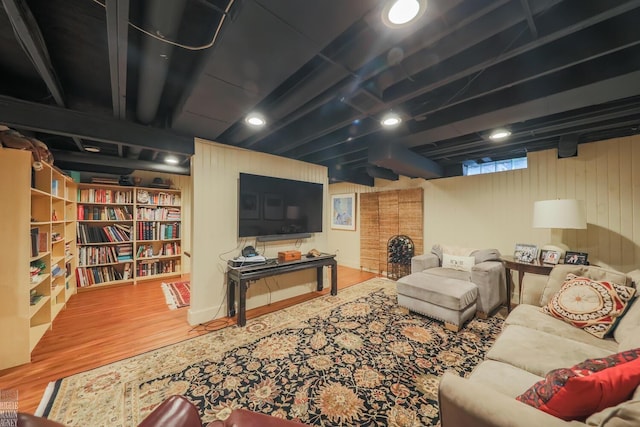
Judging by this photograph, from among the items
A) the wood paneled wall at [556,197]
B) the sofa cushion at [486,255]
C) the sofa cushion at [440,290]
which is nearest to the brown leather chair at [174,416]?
the sofa cushion at [440,290]

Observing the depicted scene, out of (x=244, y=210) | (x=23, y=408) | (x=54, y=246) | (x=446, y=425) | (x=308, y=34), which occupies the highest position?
(x=308, y=34)

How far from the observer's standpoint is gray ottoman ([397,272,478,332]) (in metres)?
2.62

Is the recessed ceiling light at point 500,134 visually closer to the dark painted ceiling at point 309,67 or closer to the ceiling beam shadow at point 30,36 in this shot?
the dark painted ceiling at point 309,67

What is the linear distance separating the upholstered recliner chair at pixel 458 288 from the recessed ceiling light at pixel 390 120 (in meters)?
1.98

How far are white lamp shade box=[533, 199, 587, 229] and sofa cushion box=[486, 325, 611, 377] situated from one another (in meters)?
1.69

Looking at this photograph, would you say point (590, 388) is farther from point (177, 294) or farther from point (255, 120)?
point (177, 294)

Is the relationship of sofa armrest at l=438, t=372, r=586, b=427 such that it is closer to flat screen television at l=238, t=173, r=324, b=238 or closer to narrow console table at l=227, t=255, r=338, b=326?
narrow console table at l=227, t=255, r=338, b=326

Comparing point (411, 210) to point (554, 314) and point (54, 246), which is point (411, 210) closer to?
point (554, 314)

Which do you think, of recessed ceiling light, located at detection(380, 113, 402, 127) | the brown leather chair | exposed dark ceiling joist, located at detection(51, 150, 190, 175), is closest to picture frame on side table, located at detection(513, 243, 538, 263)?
recessed ceiling light, located at detection(380, 113, 402, 127)

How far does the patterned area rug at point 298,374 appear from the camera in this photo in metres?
1.55

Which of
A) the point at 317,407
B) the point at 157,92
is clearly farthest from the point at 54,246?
the point at 317,407

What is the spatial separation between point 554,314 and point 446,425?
1626 mm

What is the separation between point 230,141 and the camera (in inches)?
120

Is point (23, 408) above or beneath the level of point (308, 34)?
beneath
